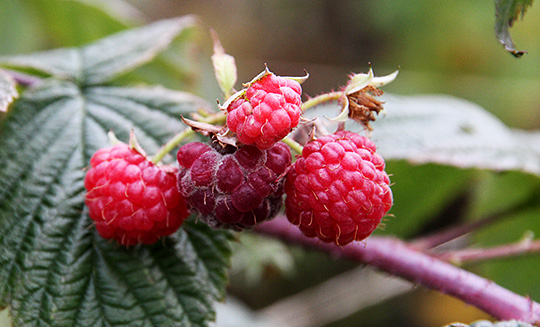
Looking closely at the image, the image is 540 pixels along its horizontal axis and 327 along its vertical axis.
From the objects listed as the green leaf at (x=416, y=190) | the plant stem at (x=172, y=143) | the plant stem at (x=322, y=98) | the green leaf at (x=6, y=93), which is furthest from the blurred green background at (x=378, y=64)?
the green leaf at (x=6, y=93)

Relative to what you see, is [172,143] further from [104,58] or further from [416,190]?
[416,190]

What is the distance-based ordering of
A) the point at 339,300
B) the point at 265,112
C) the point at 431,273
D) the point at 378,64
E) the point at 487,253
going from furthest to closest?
1. the point at 378,64
2. the point at 339,300
3. the point at 487,253
4. the point at 431,273
5. the point at 265,112

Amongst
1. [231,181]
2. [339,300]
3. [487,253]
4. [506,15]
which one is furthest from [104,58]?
[339,300]

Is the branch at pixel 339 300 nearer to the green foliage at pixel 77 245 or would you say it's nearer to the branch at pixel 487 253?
the branch at pixel 487 253

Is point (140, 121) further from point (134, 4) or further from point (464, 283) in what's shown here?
point (134, 4)

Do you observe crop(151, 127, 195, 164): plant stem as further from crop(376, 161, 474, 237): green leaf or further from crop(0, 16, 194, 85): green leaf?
crop(376, 161, 474, 237): green leaf

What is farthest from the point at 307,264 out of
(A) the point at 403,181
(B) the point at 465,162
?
(B) the point at 465,162
